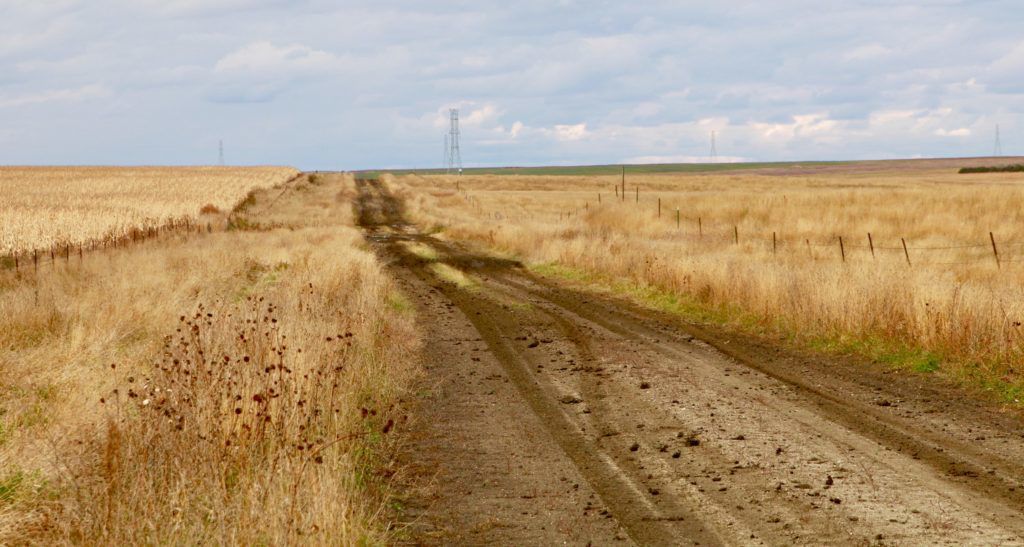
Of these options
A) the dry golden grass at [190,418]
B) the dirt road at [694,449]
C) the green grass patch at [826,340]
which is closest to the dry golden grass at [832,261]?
the green grass patch at [826,340]

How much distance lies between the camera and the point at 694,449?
8070 millimetres

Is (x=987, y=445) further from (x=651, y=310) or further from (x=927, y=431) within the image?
(x=651, y=310)

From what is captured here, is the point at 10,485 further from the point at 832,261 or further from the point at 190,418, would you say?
the point at 832,261

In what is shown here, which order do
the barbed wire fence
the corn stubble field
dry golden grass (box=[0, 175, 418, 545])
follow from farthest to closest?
the barbed wire fence, the corn stubble field, dry golden grass (box=[0, 175, 418, 545])

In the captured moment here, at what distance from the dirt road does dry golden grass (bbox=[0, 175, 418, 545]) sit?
0.79m

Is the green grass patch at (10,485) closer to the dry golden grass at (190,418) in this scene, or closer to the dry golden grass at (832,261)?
the dry golden grass at (190,418)

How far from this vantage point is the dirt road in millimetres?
6211

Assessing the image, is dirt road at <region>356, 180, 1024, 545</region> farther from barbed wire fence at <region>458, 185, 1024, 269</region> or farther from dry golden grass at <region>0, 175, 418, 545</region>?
barbed wire fence at <region>458, 185, 1024, 269</region>

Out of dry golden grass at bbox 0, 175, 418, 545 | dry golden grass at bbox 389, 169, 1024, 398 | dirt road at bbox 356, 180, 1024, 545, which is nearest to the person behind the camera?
dry golden grass at bbox 0, 175, 418, 545

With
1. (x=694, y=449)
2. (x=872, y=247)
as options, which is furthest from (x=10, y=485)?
(x=872, y=247)

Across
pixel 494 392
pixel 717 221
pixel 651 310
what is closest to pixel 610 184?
pixel 717 221

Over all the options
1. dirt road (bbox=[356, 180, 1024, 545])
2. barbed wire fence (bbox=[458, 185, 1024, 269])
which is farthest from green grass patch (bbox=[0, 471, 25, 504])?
barbed wire fence (bbox=[458, 185, 1024, 269])

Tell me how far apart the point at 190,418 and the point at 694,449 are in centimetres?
437

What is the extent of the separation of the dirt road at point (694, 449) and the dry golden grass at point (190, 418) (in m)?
0.79
